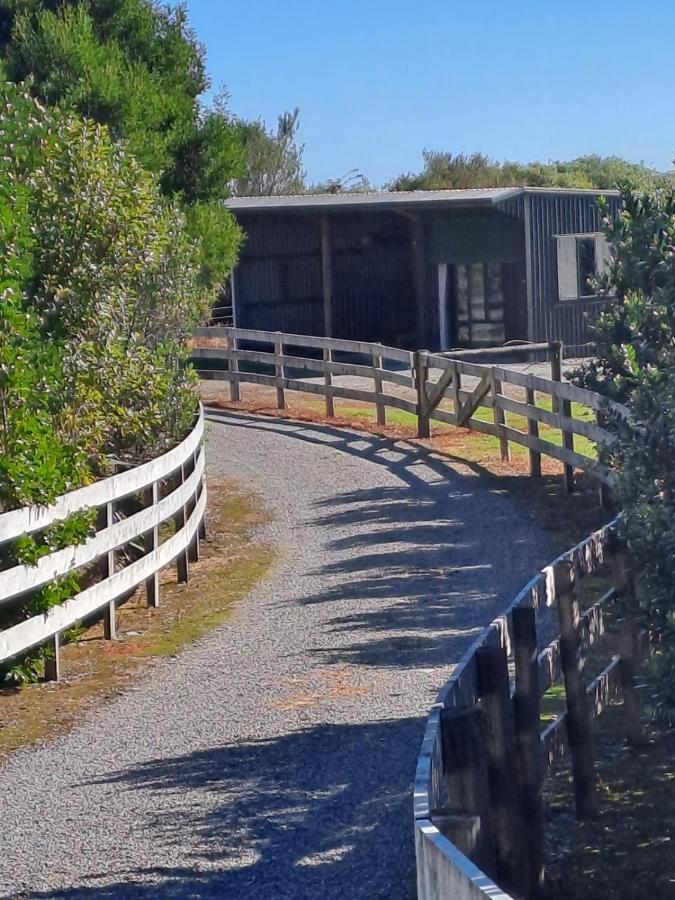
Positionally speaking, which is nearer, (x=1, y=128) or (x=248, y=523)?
(x=1, y=128)

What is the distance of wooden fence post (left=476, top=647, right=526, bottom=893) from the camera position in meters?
5.14

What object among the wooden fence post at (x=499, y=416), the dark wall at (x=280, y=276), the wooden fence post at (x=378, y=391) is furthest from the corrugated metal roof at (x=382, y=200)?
the wooden fence post at (x=499, y=416)

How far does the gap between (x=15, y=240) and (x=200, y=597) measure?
3.64m

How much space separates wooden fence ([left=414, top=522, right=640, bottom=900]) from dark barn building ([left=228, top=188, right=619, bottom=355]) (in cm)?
2152

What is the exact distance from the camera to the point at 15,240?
855 centimetres

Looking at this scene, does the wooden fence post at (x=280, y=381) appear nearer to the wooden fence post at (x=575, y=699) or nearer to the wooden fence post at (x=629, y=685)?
the wooden fence post at (x=629, y=685)

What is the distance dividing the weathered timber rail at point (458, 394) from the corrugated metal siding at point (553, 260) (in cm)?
375

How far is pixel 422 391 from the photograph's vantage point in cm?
1883

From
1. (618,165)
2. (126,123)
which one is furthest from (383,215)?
(618,165)

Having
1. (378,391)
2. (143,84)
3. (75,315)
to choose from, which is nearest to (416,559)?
(75,315)

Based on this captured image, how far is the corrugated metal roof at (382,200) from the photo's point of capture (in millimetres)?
27906

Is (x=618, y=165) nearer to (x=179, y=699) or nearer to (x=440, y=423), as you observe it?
(x=440, y=423)

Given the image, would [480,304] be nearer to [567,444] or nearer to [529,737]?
[567,444]

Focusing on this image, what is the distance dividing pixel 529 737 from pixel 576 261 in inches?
1001
